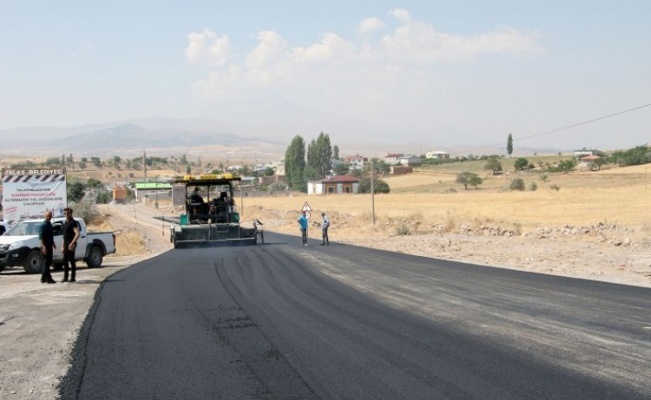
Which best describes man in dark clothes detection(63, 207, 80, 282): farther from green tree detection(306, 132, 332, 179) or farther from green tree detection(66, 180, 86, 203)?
green tree detection(306, 132, 332, 179)

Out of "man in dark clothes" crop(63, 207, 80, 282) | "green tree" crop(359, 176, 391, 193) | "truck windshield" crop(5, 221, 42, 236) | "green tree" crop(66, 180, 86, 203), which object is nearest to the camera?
"man in dark clothes" crop(63, 207, 80, 282)

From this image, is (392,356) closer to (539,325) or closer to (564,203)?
(539,325)

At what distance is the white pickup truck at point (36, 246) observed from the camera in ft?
75.8

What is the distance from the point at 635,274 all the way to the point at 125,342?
1426 cm

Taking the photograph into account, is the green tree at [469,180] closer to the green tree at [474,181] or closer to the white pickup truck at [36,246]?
the green tree at [474,181]

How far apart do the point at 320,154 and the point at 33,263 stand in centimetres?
14978

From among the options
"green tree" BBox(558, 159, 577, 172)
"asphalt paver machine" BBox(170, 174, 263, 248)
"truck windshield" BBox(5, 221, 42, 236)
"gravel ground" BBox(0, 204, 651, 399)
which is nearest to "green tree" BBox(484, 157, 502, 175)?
"green tree" BBox(558, 159, 577, 172)

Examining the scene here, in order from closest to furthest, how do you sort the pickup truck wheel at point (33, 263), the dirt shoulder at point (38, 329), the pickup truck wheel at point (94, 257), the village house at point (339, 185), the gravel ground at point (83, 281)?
1. the dirt shoulder at point (38, 329)
2. the gravel ground at point (83, 281)
3. the pickup truck wheel at point (33, 263)
4. the pickup truck wheel at point (94, 257)
5. the village house at point (339, 185)

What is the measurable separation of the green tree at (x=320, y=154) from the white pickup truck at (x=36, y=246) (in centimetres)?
14468

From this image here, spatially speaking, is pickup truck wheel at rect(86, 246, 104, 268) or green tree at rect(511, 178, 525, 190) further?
green tree at rect(511, 178, 525, 190)

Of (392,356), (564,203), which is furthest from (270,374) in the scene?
(564,203)

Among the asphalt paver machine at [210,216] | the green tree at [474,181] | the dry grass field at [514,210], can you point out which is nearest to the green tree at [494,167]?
the dry grass field at [514,210]

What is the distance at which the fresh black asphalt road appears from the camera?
7699 millimetres

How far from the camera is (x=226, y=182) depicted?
107 feet
